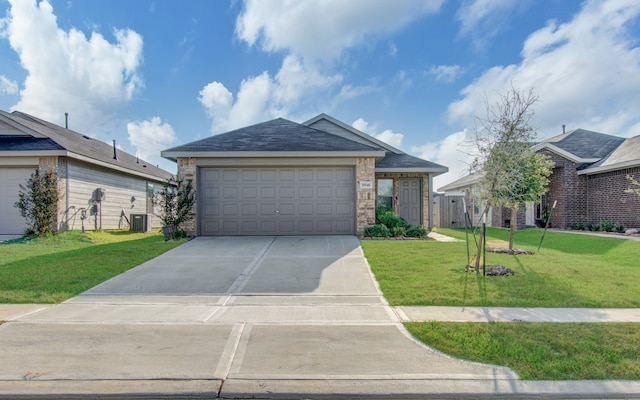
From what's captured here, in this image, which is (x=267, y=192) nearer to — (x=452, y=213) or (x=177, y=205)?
(x=177, y=205)

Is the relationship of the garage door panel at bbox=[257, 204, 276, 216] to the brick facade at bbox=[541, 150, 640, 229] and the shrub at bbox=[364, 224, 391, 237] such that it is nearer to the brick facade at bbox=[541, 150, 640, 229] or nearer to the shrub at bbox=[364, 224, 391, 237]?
the shrub at bbox=[364, 224, 391, 237]

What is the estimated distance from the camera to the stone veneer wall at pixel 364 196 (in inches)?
478

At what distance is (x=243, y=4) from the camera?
11906 mm

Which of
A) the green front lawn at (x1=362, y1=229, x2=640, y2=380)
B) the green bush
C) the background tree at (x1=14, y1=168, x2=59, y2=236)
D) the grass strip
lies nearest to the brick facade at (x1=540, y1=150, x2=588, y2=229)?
the green bush

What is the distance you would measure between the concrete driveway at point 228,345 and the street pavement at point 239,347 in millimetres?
13

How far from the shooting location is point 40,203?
486 inches

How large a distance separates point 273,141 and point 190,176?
3.18m

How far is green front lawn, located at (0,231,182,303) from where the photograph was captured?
603cm

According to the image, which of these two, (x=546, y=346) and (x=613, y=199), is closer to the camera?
(x=546, y=346)

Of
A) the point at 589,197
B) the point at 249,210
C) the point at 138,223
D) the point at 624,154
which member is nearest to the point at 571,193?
the point at 589,197

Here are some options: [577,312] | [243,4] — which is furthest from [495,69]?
[577,312]

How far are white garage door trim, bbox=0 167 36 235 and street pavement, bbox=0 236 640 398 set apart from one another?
963cm

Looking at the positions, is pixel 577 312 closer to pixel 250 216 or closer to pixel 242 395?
pixel 242 395

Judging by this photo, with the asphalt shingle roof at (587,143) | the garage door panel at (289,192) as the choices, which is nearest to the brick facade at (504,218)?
the asphalt shingle roof at (587,143)
